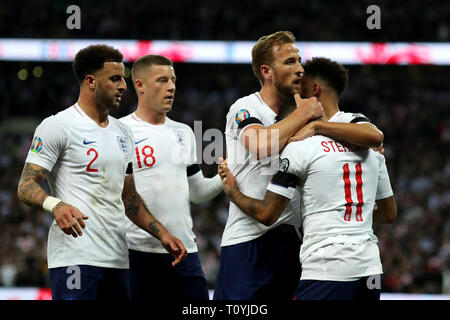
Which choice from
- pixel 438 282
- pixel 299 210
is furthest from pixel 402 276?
pixel 299 210

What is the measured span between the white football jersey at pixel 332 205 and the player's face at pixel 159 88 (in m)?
1.96

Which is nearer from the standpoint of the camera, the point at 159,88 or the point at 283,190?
the point at 283,190

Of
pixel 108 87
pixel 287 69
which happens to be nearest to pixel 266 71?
pixel 287 69

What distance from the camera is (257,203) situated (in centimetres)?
450

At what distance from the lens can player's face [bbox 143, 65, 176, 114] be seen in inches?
232

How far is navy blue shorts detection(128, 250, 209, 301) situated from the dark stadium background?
37.3 ft

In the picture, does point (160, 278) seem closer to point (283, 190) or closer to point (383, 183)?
point (283, 190)

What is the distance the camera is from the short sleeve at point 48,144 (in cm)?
458

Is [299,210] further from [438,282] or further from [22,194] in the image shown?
[438,282]

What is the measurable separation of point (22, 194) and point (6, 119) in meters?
18.5

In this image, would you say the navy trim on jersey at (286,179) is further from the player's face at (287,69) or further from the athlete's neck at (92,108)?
the athlete's neck at (92,108)

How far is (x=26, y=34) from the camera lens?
20875 millimetres

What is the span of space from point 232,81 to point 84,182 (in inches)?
728

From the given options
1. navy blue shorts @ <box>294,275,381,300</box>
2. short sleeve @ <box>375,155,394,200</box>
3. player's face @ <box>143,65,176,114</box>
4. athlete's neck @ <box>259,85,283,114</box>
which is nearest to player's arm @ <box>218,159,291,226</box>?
navy blue shorts @ <box>294,275,381,300</box>
